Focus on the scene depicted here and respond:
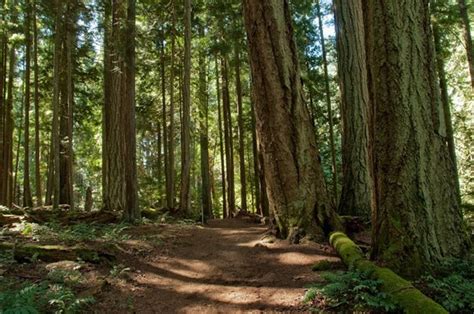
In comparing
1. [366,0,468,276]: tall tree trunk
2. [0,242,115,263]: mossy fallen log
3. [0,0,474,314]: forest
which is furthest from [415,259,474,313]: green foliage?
[0,242,115,263]: mossy fallen log

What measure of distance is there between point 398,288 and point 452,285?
0.61m

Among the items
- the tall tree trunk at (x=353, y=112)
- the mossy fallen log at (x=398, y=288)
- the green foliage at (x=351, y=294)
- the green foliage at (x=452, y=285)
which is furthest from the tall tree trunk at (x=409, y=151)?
the tall tree trunk at (x=353, y=112)

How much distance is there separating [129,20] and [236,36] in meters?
6.62

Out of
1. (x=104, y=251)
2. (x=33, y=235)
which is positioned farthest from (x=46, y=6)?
(x=104, y=251)

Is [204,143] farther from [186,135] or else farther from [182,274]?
[182,274]

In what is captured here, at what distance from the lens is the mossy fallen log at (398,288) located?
10.1ft

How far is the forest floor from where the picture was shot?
4516 millimetres

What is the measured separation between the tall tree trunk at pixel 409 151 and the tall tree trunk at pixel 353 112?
375 centimetres

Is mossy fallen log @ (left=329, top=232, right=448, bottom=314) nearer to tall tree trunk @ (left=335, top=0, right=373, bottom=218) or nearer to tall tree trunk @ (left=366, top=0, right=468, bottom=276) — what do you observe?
tall tree trunk @ (left=366, top=0, right=468, bottom=276)

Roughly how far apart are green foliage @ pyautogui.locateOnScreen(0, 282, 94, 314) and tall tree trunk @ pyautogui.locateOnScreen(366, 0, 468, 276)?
3423mm

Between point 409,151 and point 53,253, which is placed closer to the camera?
→ point 409,151

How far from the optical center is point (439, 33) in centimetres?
1450

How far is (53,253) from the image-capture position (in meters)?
5.82

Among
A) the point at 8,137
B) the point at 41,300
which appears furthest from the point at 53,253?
the point at 8,137
